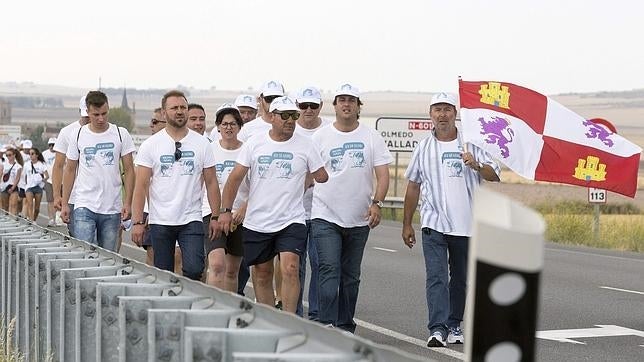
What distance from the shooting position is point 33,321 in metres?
8.45

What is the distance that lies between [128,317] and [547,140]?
27.5ft

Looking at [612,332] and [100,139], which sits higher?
[100,139]

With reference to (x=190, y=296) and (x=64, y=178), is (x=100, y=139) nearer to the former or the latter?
(x=64, y=178)

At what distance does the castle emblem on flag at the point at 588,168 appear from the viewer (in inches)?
539

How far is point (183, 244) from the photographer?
11.7 m

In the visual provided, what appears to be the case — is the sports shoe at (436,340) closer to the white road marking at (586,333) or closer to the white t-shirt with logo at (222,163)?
the white road marking at (586,333)

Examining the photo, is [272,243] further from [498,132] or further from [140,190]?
[498,132]

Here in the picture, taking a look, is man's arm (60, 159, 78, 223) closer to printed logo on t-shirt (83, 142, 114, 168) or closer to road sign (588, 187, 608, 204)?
printed logo on t-shirt (83, 142, 114, 168)

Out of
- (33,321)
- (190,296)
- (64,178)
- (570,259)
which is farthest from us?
(570,259)

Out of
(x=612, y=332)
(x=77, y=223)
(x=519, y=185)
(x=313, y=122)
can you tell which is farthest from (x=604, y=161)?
(x=519, y=185)

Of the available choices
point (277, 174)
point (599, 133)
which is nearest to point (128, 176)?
point (277, 174)

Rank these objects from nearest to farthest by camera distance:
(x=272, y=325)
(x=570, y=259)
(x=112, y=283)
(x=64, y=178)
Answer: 1. (x=272, y=325)
2. (x=112, y=283)
3. (x=64, y=178)
4. (x=570, y=259)

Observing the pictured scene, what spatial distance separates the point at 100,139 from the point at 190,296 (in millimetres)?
7702

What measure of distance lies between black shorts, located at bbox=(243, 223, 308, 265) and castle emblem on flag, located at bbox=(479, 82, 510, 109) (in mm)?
2450
